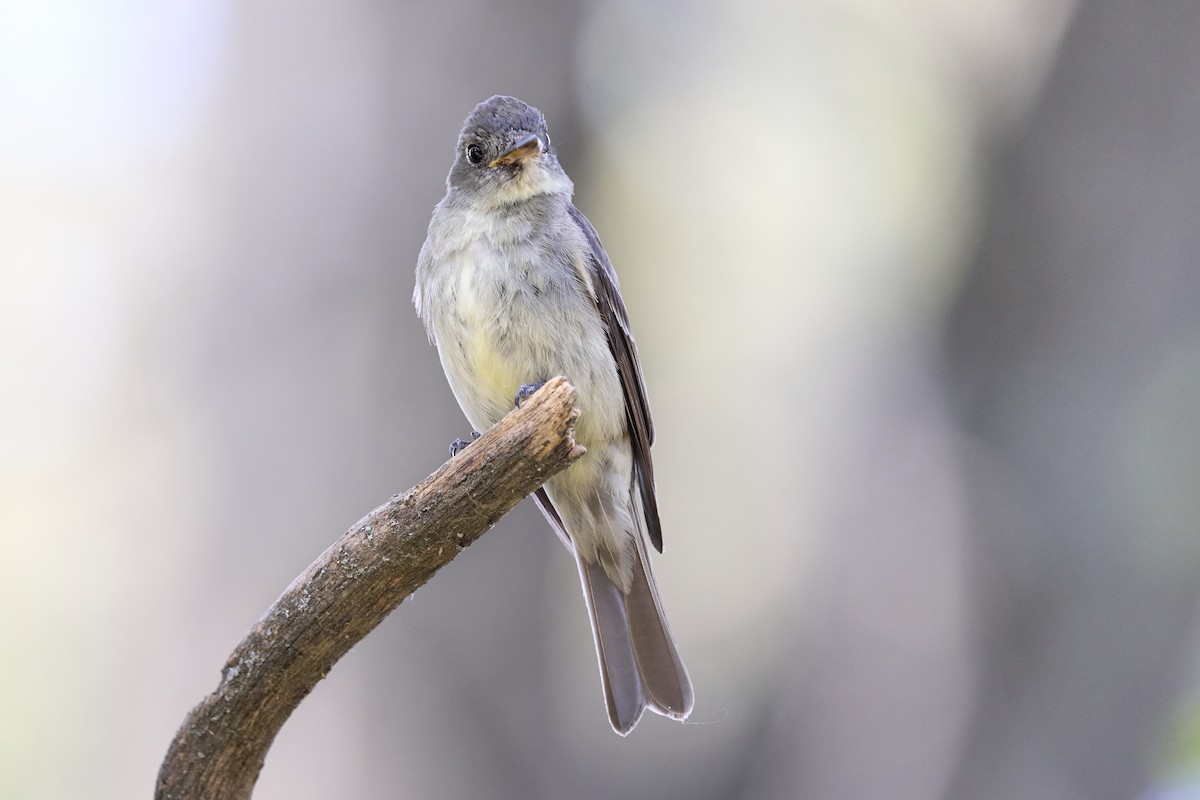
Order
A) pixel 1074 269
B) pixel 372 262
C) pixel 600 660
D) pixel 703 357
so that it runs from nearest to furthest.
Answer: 1. pixel 600 660
2. pixel 372 262
3. pixel 1074 269
4. pixel 703 357

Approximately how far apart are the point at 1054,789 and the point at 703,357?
2744 millimetres

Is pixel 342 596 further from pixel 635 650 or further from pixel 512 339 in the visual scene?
pixel 635 650

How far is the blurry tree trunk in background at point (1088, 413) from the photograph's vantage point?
4637 mm

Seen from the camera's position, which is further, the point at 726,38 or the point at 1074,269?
the point at 726,38

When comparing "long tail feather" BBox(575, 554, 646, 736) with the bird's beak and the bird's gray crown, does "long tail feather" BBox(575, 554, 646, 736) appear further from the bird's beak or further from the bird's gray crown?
the bird's beak

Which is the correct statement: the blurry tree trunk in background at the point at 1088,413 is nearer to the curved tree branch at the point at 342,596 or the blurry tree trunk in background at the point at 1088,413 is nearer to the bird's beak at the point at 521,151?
the bird's beak at the point at 521,151

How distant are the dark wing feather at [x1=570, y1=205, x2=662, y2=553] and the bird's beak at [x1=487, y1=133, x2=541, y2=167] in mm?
269

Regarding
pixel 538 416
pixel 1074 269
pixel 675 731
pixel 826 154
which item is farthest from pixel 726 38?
pixel 538 416

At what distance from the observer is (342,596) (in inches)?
106

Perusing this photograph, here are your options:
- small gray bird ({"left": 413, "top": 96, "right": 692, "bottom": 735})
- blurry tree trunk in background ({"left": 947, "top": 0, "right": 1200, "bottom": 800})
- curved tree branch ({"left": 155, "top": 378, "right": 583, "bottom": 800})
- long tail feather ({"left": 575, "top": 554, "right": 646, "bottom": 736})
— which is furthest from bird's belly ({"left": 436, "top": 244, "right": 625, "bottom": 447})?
blurry tree trunk in background ({"left": 947, "top": 0, "right": 1200, "bottom": 800})

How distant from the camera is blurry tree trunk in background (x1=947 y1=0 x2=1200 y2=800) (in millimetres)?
4637

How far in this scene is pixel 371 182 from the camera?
4.82 m

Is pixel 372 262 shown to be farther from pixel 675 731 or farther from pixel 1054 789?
pixel 1054 789

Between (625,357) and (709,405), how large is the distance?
7.14ft
